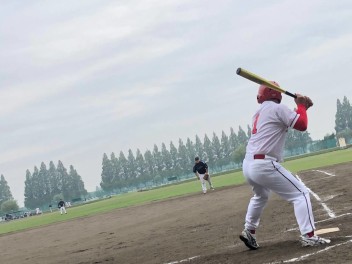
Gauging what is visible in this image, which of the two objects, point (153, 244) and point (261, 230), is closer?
point (261, 230)

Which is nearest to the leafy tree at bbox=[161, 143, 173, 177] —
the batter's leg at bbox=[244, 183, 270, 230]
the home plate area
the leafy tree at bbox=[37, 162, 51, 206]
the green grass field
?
the leafy tree at bbox=[37, 162, 51, 206]

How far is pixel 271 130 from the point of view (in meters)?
7.37

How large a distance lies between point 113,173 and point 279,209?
16563 centimetres

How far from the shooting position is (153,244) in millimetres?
11062

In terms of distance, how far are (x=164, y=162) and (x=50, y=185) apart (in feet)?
126

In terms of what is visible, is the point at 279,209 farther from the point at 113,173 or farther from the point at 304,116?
the point at 113,173

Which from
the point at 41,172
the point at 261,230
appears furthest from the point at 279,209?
the point at 41,172

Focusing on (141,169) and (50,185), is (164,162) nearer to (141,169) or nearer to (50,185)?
(141,169)

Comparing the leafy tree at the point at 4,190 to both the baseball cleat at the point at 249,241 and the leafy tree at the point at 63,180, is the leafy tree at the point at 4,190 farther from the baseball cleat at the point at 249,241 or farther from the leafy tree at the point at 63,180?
the baseball cleat at the point at 249,241

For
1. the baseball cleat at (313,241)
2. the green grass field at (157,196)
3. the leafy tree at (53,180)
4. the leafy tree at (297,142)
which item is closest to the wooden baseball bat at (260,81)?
the baseball cleat at (313,241)

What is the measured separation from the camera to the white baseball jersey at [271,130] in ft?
24.0

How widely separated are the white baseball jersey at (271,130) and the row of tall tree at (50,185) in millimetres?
171688

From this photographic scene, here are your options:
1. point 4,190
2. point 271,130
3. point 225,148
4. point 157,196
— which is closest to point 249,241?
point 271,130

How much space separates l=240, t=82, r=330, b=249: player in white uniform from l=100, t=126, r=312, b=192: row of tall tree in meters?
163
